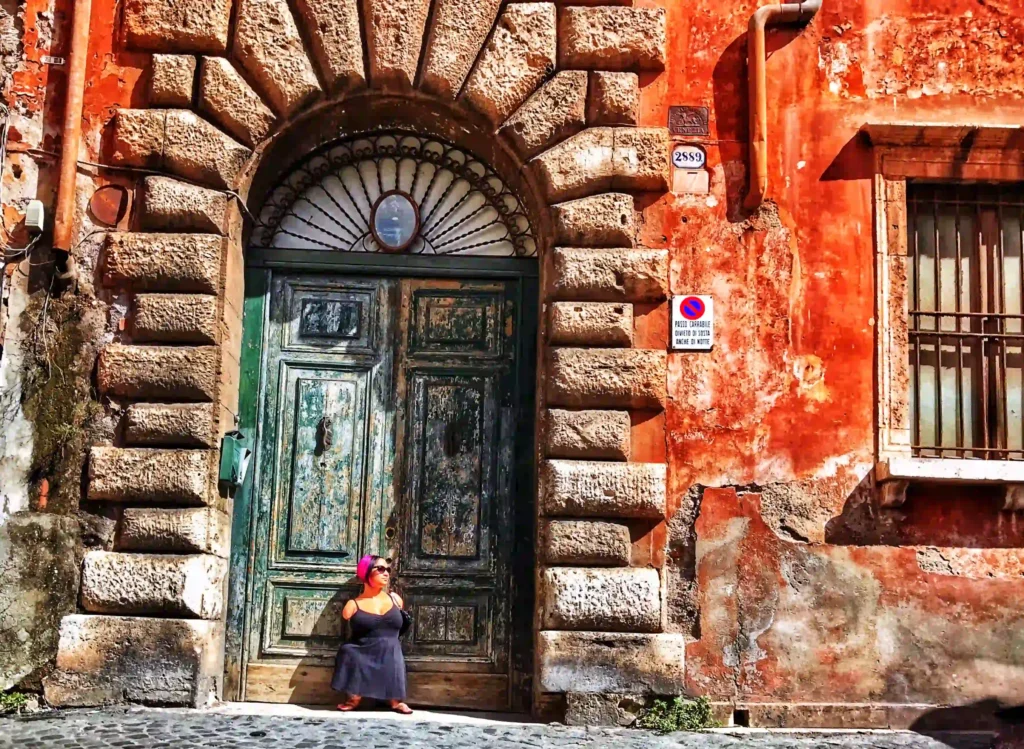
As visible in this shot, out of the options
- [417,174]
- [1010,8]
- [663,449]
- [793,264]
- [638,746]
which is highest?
[1010,8]

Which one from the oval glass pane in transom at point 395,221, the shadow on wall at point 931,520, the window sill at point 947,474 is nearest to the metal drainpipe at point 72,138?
the oval glass pane in transom at point 395,221

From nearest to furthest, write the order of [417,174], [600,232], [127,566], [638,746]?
[638,746] → [127,566] → [600,232] → [417,174]

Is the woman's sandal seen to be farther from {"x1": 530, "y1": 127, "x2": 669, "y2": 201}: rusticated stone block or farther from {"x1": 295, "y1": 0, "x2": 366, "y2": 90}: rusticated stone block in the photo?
{"x1": 295, "y1": 0, "x2": 366, "y2": 90}: rusticated stone block

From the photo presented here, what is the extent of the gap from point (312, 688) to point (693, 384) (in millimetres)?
2832

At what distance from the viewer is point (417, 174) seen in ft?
24.1

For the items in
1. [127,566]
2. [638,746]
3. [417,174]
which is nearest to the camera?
[638,746]

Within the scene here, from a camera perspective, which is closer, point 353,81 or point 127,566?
point 127,566

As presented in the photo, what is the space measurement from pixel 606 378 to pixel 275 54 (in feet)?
8.94

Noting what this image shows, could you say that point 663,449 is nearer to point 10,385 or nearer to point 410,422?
point 410,422

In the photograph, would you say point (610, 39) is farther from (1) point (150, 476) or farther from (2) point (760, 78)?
(1) point (150, 476)

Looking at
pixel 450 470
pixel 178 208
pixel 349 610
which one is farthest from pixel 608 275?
pixel 178 208

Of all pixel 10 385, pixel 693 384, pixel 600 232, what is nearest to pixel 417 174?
pixel 600 232

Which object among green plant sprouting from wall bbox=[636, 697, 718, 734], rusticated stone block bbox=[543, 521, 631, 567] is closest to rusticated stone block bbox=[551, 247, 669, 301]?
rusticated stone block bbox=[543, 521, 631, 567]

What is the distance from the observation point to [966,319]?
6992mm
